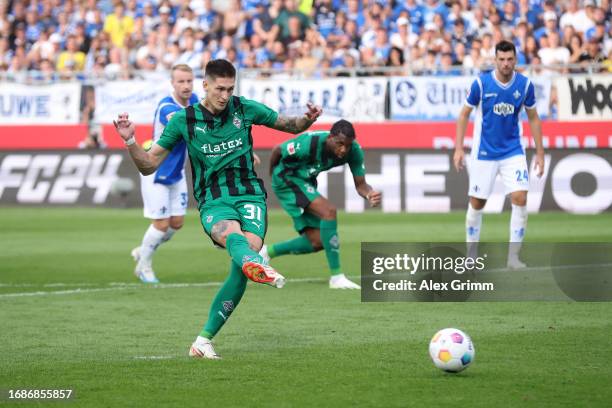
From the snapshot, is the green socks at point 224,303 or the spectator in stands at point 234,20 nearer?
the green socks at point 224,303

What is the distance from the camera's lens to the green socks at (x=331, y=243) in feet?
39.8

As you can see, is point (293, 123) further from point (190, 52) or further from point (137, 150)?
point (190, 52)

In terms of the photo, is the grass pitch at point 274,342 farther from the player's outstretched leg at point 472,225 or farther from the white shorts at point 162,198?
the player's outstretched leg at point 472,225

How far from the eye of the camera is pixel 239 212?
26.5ft

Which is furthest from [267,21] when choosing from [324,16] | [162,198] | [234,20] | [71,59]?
[162,198]

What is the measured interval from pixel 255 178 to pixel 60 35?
20266 mm

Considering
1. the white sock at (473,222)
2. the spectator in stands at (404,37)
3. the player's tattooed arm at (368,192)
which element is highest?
the spectator in stands at (404,37)

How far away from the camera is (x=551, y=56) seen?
71.4 feet

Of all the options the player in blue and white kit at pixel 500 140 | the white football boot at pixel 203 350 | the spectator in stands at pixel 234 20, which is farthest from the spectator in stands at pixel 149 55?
the white football boot at pixel 203 350

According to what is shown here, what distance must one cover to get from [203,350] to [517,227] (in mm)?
6160

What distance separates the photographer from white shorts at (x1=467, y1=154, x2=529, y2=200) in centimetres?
1287

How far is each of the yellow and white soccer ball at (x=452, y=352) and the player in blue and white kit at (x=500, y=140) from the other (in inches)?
224

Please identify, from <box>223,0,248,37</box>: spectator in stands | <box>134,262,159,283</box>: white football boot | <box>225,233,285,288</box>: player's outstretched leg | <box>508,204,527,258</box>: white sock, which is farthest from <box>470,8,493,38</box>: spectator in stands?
<box>225,233,285,288</box>: player's outstretched leg

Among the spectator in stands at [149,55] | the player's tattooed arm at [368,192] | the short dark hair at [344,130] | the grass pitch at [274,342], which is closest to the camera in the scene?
the grass pitch at [274,342]
